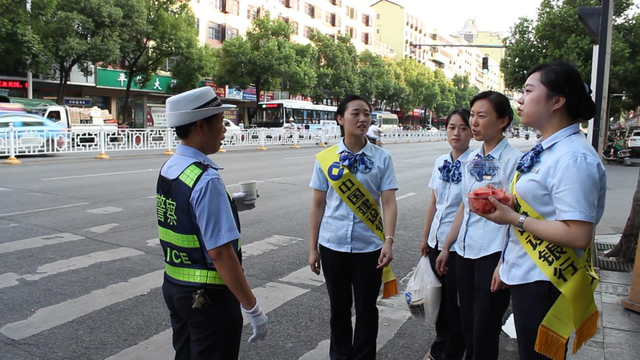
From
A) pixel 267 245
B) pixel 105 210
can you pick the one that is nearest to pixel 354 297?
pixel 267 245

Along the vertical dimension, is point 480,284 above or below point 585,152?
below

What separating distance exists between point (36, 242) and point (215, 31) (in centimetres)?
3726

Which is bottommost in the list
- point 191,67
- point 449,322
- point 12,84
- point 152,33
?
point 449,322

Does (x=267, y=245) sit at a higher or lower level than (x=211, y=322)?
lower

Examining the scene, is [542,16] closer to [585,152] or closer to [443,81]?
[585,152]

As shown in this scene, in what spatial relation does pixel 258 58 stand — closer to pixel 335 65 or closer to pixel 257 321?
pixel 335 65

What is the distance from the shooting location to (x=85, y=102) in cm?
3039

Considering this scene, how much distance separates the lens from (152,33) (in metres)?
27.2

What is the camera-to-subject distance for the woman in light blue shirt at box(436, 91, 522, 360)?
9.00 ft

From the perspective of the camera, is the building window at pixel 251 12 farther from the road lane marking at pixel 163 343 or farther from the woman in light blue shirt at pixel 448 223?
the woman in light blue shirt at pixel 448 223

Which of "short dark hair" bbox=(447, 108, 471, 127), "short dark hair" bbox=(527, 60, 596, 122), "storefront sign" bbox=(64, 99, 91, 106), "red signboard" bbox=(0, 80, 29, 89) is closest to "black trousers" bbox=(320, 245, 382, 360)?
"short dark hair" bbox=(447, 108, 471, 127)

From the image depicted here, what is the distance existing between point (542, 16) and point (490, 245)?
26.2 metres

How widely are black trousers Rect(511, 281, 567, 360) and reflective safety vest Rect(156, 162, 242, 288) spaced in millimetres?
1250

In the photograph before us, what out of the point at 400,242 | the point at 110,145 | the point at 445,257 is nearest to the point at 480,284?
the point at 445,257
